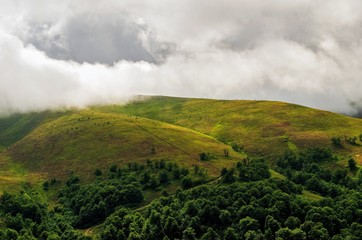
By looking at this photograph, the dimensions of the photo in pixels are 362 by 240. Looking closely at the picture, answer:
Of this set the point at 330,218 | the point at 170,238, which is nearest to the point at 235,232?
the point at 170,238

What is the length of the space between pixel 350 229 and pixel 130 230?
92.6 meters

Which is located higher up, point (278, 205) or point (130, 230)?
point (278, 205)

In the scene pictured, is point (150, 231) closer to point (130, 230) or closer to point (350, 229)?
point (130, 230)

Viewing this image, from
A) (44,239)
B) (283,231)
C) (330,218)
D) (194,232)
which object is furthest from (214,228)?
(44,239)

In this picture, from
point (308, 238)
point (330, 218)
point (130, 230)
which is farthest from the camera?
point (130, 230)

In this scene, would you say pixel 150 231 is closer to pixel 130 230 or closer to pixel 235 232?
pixel 130 230

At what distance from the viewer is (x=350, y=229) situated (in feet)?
584

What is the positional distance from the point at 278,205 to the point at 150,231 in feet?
189

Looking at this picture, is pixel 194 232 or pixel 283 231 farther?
pixel 194 232

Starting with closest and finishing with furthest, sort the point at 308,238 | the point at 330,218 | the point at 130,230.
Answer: the point at 308,238 → the point at 330,218 → the point at 130,230

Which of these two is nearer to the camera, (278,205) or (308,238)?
(308,238)

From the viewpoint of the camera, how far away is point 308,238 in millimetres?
173500

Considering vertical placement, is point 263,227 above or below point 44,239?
above

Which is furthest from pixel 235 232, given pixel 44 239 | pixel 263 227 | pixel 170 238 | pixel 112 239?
pixel 44 239
